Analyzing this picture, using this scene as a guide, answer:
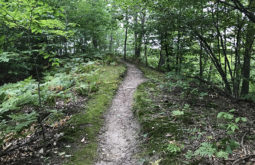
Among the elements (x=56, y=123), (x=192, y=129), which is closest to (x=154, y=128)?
(x=192, y=129)

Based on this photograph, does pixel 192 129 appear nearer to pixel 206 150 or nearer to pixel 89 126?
pixel 206 150

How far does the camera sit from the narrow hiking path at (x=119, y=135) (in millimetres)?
3965

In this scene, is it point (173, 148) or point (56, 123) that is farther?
point (56, 123)

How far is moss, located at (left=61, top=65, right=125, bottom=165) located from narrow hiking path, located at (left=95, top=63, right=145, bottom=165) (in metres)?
0.21

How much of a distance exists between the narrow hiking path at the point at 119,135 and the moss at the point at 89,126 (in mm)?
207

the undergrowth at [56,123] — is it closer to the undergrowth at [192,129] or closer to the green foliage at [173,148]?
the undergrowth at [192,129]

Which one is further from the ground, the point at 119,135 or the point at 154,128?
the point at 154,128

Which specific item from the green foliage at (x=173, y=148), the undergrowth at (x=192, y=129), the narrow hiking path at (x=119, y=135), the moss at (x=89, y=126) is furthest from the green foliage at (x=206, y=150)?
the moss at (x=89, y=126)

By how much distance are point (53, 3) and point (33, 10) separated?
10695 millimetres

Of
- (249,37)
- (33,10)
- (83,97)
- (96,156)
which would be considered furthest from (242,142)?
(83,97)

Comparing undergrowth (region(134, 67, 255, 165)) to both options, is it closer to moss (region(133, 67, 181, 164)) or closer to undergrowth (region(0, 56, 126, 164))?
moss (region(133, 67, 181, 164))

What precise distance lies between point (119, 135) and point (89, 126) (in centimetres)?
100

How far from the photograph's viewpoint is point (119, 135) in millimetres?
5043

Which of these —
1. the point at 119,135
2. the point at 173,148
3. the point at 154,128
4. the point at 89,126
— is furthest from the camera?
the point at 89,126
